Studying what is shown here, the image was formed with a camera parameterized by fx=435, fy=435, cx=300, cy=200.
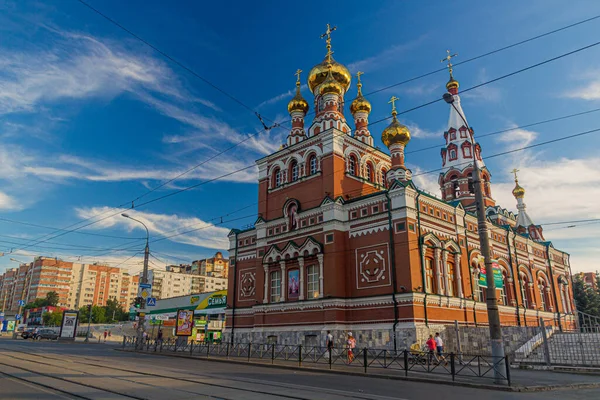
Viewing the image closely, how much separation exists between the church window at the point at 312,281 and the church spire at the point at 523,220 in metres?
27.2

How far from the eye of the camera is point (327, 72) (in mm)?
34062

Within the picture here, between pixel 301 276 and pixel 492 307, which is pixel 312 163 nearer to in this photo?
pixel 301 276

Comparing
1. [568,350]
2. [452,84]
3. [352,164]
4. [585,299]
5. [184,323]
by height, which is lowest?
[568,350]

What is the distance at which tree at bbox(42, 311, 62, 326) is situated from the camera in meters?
93.4

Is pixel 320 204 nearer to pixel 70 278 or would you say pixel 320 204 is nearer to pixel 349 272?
pixel 349 272

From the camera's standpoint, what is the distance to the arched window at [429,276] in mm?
25734

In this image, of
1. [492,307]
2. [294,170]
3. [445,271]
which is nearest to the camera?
[492,307]

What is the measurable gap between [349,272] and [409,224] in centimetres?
501

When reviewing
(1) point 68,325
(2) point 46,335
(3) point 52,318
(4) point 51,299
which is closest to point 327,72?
(1) point 68,325

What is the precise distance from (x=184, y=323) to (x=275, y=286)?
7.34m

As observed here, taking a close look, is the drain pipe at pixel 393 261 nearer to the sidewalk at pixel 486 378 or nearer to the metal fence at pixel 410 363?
the metal fence at pixel 410 363

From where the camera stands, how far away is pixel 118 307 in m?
111

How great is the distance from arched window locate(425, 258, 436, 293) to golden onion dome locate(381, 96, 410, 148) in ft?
39.1

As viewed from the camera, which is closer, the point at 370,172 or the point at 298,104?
the point at 370,172
